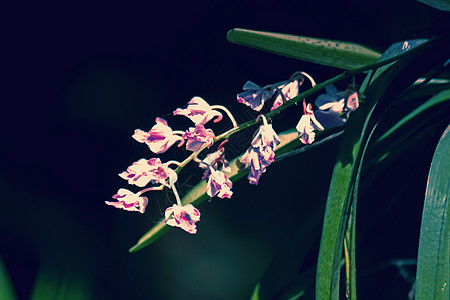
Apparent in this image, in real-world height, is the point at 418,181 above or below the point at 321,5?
below

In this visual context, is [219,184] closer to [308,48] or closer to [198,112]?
[198,112]

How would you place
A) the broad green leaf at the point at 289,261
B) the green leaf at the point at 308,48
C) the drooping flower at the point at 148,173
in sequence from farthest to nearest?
1. the broad green leaf at the point at 289,261
2. the green leaf at the point at 308,48
3. the drooping flower at the point at 148,173

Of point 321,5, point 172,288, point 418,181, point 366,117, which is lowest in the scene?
point 172,288

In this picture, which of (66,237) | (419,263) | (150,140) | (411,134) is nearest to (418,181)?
(411,134)

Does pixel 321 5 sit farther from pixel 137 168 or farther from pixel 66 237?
pixel 66 237

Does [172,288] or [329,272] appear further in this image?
[172,288]

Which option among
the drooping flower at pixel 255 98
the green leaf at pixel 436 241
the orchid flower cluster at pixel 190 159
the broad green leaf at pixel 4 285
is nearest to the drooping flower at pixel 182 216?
the orchid flower cluster at pixel 190 159

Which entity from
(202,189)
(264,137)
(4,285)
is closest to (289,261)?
(202,189)

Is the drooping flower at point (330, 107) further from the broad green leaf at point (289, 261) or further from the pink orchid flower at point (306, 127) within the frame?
the broad green leaf at point (289, 261)
